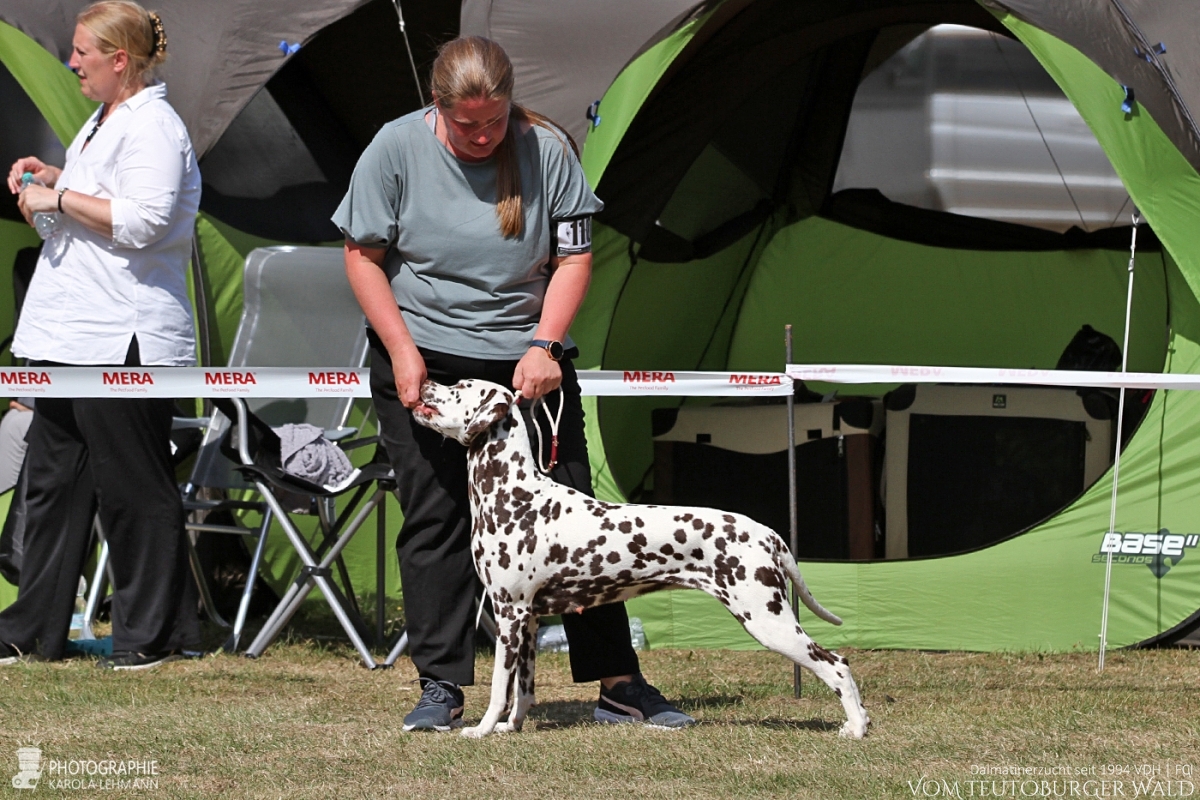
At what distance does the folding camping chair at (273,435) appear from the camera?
5020 mm

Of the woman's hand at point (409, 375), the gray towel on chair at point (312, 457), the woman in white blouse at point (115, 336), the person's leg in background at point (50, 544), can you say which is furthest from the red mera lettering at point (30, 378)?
the woman's hand at point (409, 375)

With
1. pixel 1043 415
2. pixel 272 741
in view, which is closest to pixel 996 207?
pixel 1043 415

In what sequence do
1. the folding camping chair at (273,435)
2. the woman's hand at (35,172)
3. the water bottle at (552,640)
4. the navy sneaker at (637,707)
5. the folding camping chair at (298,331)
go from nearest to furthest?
the navy sneaker at (637,707) → the woman's hand at (35,172) → the folding camping chair at (273,435) → the water bottle at (552,640) → the folding camping chair at (298,331)

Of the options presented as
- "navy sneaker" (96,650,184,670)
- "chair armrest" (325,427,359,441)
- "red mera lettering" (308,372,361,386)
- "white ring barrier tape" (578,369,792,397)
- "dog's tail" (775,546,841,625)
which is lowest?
"navy sneaker" (96,650,184,670)

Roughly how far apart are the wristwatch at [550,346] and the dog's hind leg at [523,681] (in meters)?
0.60

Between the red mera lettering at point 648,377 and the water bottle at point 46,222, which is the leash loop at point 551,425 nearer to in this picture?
the red mera lettering at point 648,377

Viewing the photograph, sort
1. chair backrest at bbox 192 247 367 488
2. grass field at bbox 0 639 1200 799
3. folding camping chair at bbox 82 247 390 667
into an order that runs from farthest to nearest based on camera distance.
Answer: chair backrest at bbox 192 247 367 488 → folding camping chair at bbox 82 247 390 667 → grass field at bbox 0 639 1200 799

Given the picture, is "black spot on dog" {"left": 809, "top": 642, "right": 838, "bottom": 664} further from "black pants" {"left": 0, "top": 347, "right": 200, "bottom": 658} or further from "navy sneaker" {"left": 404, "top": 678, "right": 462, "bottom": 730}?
"black pants" {"left": 0, "top": 347, "right": 200, "bottom": 658}

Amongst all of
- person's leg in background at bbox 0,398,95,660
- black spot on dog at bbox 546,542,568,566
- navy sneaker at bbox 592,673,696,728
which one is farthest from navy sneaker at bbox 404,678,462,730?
person's leg in background at bbox 0,398,95,660

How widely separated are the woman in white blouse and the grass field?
234mm

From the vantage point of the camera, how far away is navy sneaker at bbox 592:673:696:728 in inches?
146

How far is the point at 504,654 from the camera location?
3.55 m

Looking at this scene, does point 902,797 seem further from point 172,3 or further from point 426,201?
point 172,3

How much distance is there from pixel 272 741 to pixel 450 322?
1.04 meters
